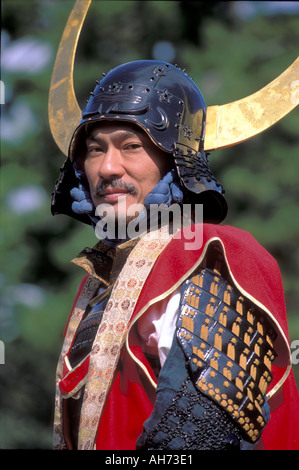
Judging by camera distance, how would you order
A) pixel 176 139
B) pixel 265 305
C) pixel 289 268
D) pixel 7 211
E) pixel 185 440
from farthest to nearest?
pixel 7 211, pixel 289 268, pixel 176 139, pixel 265 305, pixel 185 440

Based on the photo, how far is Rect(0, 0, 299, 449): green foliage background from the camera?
8094 millimetres

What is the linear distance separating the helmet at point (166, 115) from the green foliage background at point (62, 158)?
4.06 m

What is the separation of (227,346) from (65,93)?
1616mm

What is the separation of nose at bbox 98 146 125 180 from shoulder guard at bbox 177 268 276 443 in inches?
21.9

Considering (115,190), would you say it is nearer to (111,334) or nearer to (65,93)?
(111,334)

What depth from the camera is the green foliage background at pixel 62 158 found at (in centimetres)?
809

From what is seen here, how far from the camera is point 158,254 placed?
3.10 m

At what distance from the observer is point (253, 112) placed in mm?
3469

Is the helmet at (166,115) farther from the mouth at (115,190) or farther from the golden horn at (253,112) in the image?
the mouth at (115,190)

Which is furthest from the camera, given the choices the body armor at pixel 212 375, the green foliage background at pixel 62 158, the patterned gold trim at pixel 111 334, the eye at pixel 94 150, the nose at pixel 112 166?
the green foliage background at pixel 62 158

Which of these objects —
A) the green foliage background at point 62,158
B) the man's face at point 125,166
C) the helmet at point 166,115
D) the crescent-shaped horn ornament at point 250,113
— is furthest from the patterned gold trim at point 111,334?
the green foliage background at point 62,158
